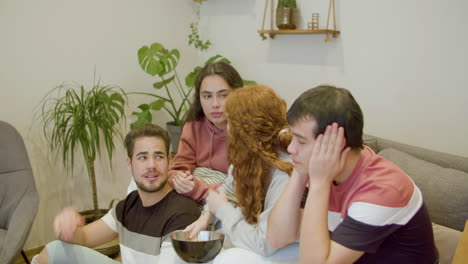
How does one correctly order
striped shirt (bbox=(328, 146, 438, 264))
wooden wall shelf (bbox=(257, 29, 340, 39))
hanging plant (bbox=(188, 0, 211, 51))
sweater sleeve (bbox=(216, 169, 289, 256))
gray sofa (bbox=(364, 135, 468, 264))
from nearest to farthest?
striped shirt (bbox=(328, 146, 438, 264))
sweater sleeve (bbox=(216, 169, 289, 256))
gray sofa (bbox=(364, 135, 468, 264))
wooden wall shelf (bbox=(257, 29, 340, 39))
hanging plant (bbox=(188, 0, 211, 51))

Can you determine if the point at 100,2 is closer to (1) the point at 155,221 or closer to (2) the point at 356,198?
(1) the point at 155,221

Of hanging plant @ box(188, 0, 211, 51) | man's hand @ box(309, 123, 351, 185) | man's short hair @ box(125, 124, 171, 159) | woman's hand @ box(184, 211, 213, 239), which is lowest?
woman's hand @ box(184, 211, 213, 239)

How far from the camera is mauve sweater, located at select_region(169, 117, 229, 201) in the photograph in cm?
228

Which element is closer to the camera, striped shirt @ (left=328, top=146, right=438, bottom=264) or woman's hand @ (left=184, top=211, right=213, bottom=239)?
striped shirt @ (left=328, top=146, right=438, bottom=264)

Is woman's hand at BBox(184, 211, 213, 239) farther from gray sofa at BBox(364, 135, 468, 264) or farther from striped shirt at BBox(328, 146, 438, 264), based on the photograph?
gray sofa at BBox(364, 135, 468, 264)

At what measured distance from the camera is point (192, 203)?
1924 millimetres

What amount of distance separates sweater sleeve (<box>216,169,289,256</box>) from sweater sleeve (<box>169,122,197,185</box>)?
0.64 meters

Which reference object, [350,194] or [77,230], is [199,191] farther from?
[350,194]

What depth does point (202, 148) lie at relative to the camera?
233 centimetres

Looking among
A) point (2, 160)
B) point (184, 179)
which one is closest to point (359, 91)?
point (184, 179)

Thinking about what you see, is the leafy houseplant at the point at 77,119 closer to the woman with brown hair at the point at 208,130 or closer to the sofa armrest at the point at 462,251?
the woman with brown hair at the point at 208,130

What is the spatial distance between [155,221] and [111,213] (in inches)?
10.0

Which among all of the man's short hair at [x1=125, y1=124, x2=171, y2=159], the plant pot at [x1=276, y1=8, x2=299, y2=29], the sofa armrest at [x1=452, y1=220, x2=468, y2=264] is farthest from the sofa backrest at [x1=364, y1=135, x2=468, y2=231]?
the plant pot at [x1=276, y1=8, x2=299, y2=29]

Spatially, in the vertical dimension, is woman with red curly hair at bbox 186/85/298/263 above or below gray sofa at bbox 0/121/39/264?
above
